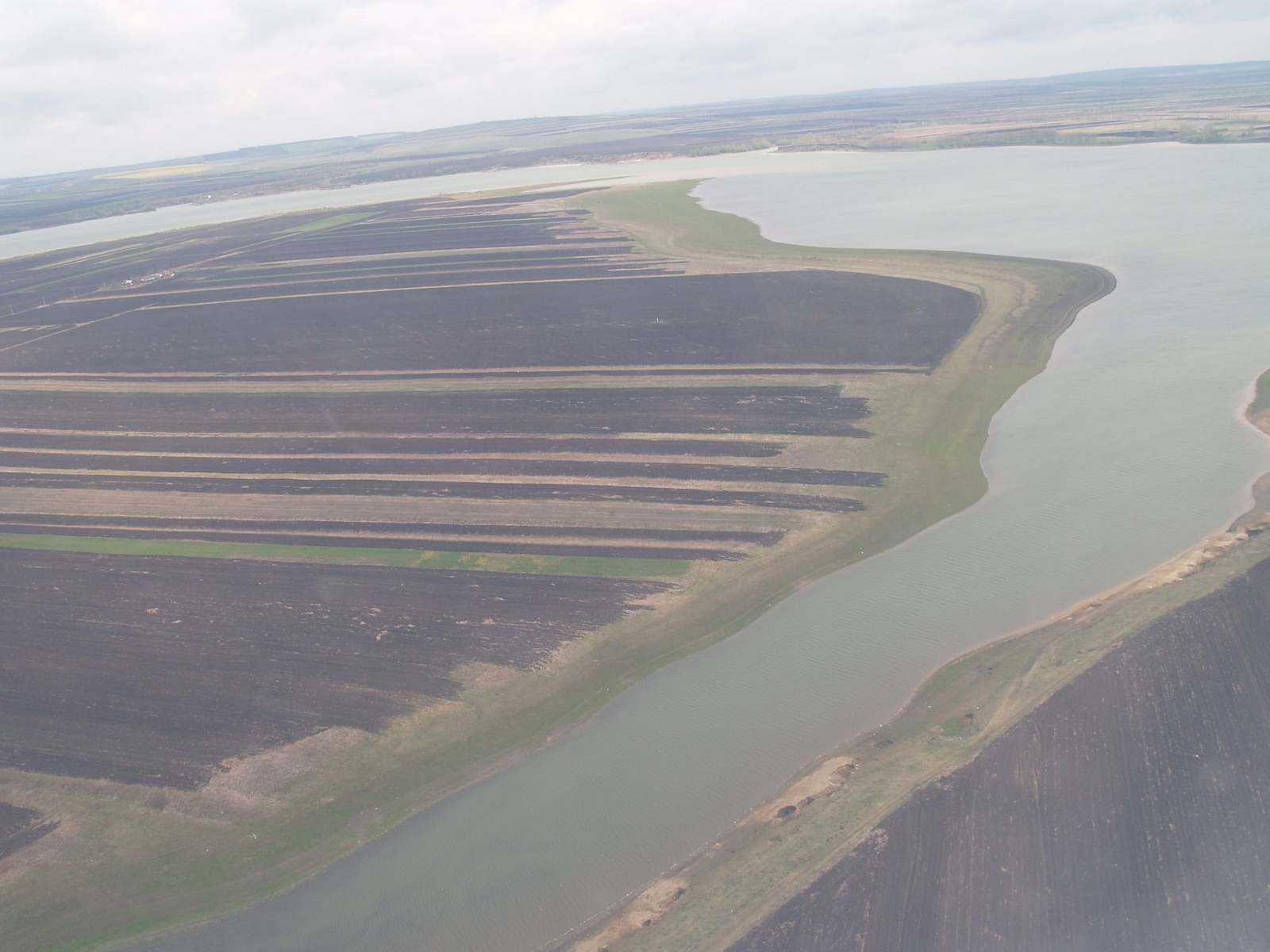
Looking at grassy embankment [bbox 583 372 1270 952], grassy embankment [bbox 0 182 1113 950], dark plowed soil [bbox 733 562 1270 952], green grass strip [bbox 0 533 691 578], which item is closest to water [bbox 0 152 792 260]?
green grass strip [bbox 0 533 691 578]

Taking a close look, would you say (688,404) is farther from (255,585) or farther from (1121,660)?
(1121,660)

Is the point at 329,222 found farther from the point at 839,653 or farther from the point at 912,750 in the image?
the point at 912,750

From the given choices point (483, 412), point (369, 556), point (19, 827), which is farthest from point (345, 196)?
point (19, 827)

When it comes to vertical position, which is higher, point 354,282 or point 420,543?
point 354,282

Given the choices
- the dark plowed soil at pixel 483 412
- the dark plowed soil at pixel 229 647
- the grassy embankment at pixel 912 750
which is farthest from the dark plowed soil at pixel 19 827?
the dark plowed soil at pixel 483 412

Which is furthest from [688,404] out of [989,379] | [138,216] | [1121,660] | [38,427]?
[138,216]

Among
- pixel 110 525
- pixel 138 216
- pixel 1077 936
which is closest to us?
pixel 1077 936

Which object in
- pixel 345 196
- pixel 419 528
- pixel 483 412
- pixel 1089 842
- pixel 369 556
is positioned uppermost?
pixel 345 196

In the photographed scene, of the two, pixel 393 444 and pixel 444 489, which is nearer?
pixel 444 489

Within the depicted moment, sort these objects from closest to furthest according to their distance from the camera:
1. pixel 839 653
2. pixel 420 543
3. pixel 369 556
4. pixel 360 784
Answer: pixel 360 784 → pixel 839 653 → pixel 369 556 → pixel 420 543
